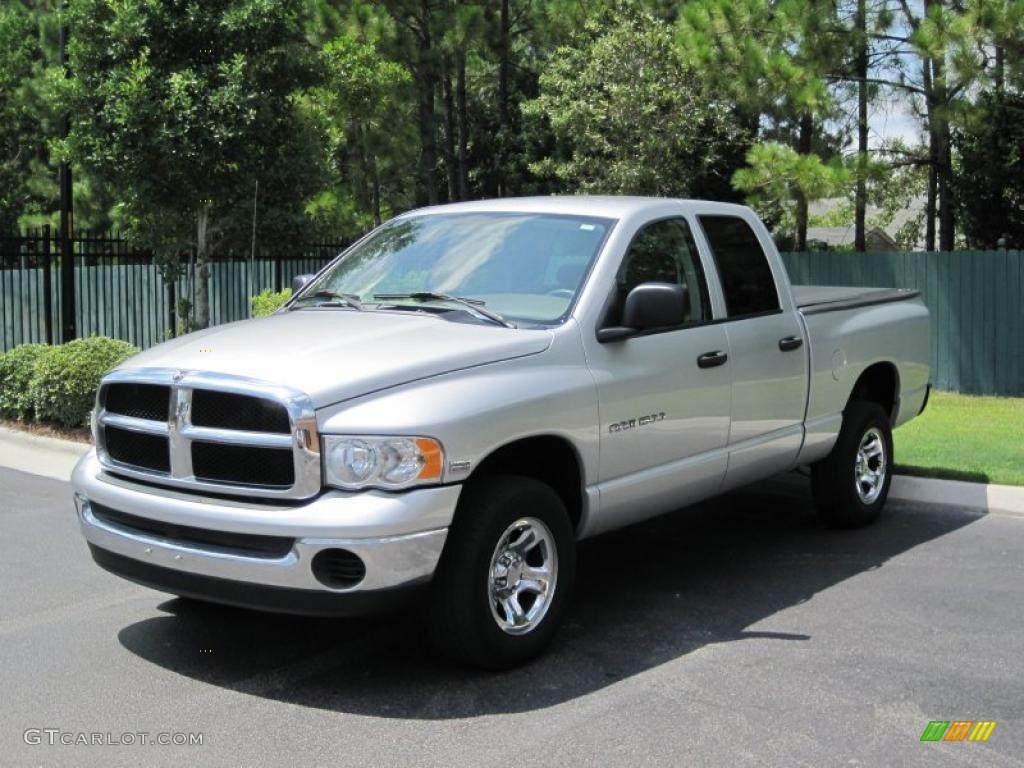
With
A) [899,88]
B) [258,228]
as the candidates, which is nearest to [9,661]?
[258,228]

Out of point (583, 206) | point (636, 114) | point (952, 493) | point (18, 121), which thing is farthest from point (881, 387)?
point (18, 121)

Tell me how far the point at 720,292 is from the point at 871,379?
208cm

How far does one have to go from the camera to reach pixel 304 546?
188 inches

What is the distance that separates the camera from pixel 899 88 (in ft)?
63.5

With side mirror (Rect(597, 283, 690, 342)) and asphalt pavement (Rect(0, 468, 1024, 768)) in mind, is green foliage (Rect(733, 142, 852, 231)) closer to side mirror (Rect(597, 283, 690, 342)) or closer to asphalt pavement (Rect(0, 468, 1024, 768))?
asphalt pavement (Rect(0, 468, 1024, 768))

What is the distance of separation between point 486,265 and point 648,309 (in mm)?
912

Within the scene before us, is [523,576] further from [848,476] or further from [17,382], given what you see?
[17,382]

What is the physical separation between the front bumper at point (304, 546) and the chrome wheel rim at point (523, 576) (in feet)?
1.31

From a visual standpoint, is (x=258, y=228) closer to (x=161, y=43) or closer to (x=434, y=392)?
(x=161, y=43)

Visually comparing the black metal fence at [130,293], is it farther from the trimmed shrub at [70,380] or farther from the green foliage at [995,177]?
the green foliage at [995,177]

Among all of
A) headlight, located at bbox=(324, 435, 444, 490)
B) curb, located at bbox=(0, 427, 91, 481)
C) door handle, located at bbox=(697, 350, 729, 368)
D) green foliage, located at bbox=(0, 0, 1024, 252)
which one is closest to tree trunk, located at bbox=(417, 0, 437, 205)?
green foliage, located at bbox=(0, 0, 1024, 252)

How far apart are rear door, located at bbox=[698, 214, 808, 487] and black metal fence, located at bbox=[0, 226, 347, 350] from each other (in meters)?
11.2

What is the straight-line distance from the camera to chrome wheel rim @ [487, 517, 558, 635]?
5.22 m

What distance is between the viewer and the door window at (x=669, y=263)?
244 inches
